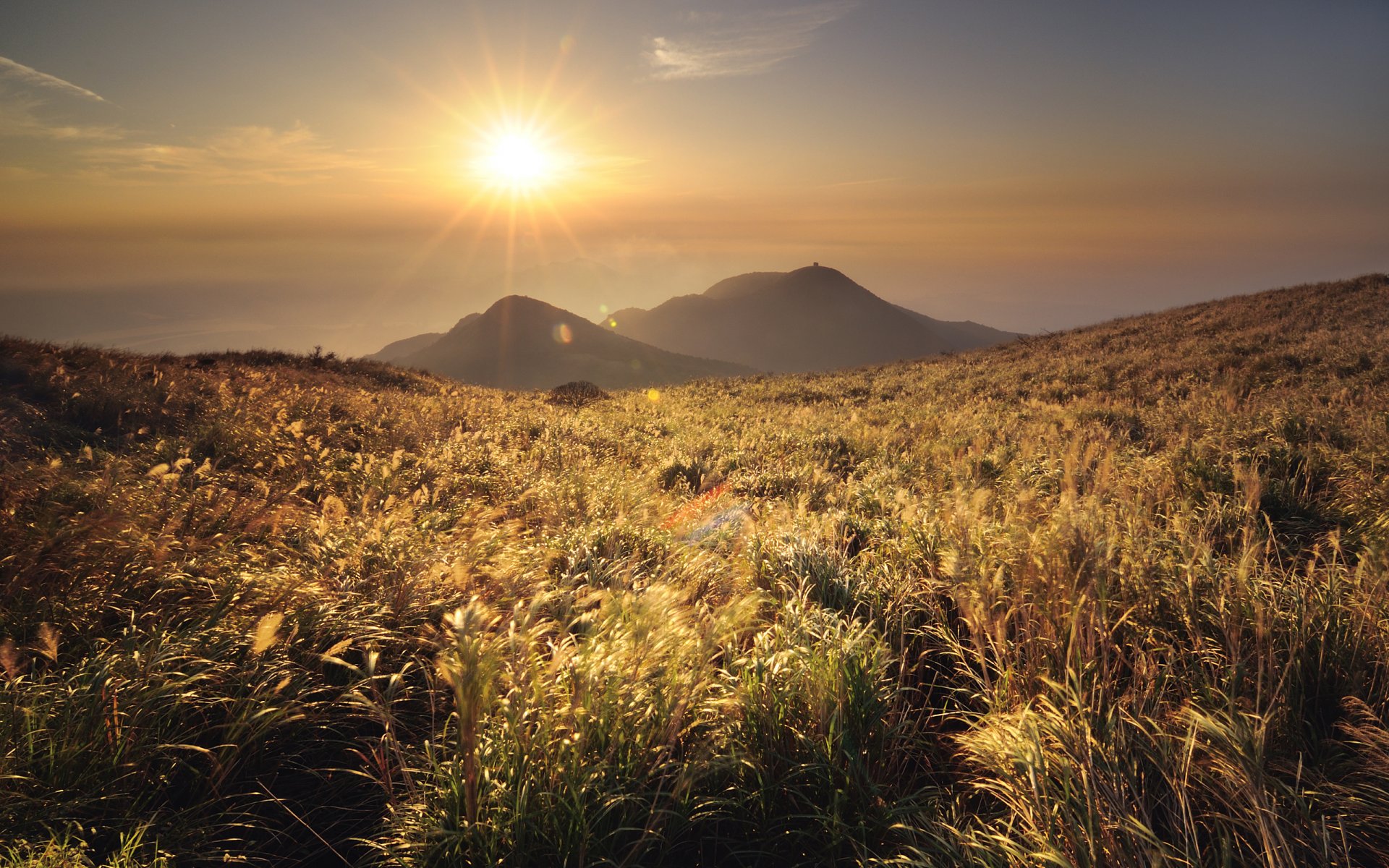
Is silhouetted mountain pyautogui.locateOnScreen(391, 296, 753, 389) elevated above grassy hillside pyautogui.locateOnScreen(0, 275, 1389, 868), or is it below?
above

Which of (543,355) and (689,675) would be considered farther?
(543,355)

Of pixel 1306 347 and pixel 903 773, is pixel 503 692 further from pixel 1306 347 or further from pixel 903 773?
pixel 1306 347

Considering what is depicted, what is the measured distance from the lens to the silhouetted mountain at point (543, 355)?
5103 inches

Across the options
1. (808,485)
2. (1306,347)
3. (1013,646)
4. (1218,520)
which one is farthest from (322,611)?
(1306,347)

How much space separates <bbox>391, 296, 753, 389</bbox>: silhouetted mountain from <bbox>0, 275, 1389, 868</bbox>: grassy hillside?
110974 mm

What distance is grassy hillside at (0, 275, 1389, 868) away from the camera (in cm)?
182

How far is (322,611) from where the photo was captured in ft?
9.39

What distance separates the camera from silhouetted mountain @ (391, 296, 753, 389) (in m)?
130

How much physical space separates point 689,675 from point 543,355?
511 ft

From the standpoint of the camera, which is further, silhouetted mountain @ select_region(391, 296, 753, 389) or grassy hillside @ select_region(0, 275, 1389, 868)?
silhouetted mountain @ select_region(391, 296, 753, 389)

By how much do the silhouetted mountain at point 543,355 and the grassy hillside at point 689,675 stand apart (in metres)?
111

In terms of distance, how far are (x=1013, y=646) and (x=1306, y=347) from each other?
19627 mm

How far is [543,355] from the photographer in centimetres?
15038

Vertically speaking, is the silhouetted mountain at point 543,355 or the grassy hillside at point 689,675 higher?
the silhouetted mountain at point 543,355
